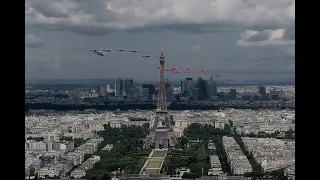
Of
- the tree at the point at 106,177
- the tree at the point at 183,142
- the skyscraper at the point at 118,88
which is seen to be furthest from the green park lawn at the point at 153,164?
the tree at the point at 106,177

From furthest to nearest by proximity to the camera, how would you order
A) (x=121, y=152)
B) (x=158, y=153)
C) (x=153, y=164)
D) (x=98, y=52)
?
(x=158, y=153), (x=153, y=164), (x=121, y=152), (x=98, y=52)

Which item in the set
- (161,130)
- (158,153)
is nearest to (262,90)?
(158,153)

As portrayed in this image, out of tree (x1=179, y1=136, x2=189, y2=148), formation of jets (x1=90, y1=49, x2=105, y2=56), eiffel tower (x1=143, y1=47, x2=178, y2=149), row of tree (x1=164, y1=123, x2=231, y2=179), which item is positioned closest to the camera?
formation of jets (x1=90, y1=49, x2=105, y2=56)

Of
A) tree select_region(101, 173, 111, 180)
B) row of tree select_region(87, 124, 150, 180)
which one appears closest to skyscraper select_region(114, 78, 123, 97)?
row of tree select_region(87, 124, 150, 180)

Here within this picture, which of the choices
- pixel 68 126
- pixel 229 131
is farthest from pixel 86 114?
pixel 229 131

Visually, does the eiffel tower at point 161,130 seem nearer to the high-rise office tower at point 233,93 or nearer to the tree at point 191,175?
the high-rise office tower at point 233,93

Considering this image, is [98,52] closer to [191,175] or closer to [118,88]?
[118,88]

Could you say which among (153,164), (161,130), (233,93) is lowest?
(153,164)

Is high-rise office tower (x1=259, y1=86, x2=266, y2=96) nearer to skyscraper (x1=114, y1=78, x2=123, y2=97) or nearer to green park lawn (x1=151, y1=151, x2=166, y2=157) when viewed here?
skyscraper (x1=114, y1=78, x2=123, y2=97)

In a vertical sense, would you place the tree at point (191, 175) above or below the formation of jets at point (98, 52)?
below
